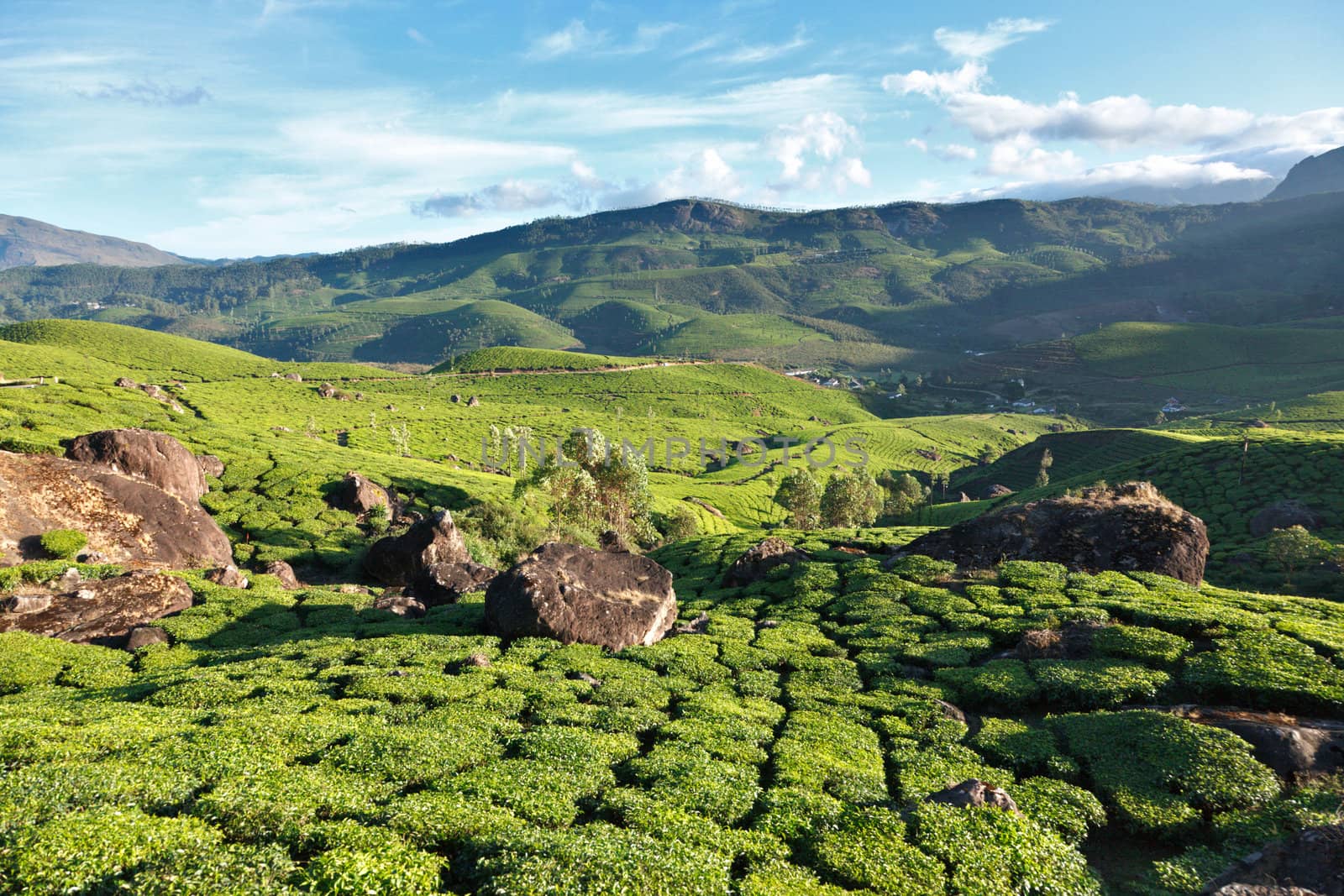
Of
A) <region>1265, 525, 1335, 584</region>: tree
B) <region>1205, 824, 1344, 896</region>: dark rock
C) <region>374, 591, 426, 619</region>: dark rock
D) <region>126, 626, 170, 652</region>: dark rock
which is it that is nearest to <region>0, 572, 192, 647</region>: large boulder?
<region>126, 626, 170, 652</region>: dark rock

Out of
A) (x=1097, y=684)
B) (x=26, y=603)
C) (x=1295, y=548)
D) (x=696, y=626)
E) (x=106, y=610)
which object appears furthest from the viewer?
(x=1295, y=548)

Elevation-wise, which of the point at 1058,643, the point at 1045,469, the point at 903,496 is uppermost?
the point at 1058,643

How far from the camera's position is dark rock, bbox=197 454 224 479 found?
67.1m

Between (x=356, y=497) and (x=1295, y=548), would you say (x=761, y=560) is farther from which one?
(x=356, y=497)

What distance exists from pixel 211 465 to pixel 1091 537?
88.1m

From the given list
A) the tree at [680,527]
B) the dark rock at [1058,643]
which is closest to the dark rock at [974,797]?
the dark rock at [1058,643]

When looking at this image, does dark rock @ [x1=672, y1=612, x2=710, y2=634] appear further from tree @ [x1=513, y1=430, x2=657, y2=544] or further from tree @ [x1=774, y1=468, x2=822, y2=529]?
tree @ [x1=774, y1=468, x2=822, y2=529]

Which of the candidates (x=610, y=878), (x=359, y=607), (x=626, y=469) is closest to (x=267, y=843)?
(x=610, y=878)

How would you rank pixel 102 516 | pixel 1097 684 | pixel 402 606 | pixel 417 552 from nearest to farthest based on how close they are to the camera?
pixel 1097 684 → pixel 402 606 → pixel 102 516 → pixel 417 552

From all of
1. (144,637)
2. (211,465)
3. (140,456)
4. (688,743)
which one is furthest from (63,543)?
(688,743)

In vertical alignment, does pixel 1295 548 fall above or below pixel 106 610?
below

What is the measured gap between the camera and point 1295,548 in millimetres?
49281

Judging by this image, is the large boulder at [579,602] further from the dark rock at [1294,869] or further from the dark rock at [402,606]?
the dark rock at [1294,869]

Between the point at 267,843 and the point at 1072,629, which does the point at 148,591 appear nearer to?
the point at 267,843
